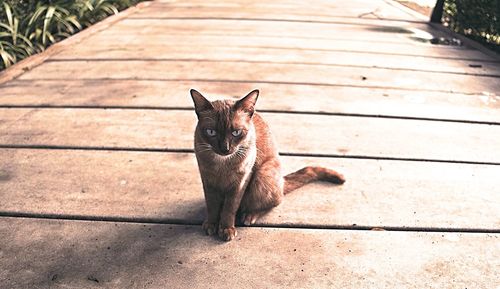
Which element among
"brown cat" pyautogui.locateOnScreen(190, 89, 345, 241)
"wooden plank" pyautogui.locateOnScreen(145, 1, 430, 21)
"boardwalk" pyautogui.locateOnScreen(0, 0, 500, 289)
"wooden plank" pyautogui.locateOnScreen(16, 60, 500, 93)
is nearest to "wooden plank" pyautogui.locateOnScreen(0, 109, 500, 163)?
"boardwalk" pyautogui.locateOnScreen(0, 0, 500, 289)

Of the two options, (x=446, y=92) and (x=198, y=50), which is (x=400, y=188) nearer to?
(x=446, y=92)

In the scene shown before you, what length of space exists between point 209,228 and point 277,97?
1342mm

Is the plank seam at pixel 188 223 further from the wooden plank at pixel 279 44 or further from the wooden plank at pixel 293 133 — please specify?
the wooden plank at pixel 279 44

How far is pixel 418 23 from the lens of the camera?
4789 millimetres

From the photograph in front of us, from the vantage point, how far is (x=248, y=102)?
1507mm

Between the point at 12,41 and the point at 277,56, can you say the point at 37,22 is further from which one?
the point at 277,56

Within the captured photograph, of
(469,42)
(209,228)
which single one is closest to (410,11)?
(469,42)

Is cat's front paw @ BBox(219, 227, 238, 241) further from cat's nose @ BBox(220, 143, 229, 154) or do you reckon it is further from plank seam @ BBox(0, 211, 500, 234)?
cat's nose @ BBox(220, 143, 229, 154)

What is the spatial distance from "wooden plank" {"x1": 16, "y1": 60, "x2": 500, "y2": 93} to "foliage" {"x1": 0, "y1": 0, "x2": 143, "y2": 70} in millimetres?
381

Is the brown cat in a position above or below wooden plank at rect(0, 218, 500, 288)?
above

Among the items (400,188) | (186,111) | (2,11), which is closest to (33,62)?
(2,11)

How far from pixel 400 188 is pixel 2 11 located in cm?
335

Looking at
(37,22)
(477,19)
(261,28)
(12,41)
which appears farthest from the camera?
(261,28)

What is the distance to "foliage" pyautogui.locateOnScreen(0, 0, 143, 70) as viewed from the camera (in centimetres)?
337
